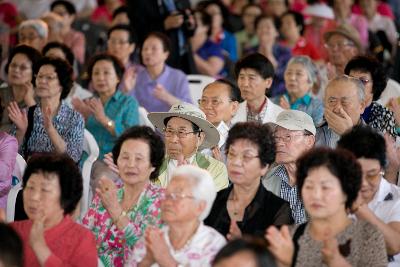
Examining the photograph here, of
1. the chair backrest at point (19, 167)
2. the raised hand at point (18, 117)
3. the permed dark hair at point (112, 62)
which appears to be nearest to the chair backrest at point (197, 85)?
the permed dark hair at point (112, 62)

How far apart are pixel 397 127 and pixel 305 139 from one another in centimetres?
99

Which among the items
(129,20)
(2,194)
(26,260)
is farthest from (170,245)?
(129,20)

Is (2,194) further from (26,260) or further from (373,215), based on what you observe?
(373,215)

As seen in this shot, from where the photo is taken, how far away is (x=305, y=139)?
204 inches

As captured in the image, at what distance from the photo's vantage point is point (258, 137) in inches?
178

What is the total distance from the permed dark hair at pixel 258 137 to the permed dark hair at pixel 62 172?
0.70 metres

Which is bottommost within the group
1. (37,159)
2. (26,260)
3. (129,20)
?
(26,260)

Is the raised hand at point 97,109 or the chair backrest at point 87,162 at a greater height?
the raised hand at point 97,109

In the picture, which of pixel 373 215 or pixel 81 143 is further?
pixel 81 143

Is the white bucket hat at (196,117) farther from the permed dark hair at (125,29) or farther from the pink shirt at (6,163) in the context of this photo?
the permed dark hair at (125,29)

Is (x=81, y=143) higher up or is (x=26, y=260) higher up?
(x=81, y=143)

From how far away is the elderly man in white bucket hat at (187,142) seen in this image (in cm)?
525

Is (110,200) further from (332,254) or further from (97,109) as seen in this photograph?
(97,109)

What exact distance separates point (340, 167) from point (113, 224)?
1.14 meters
